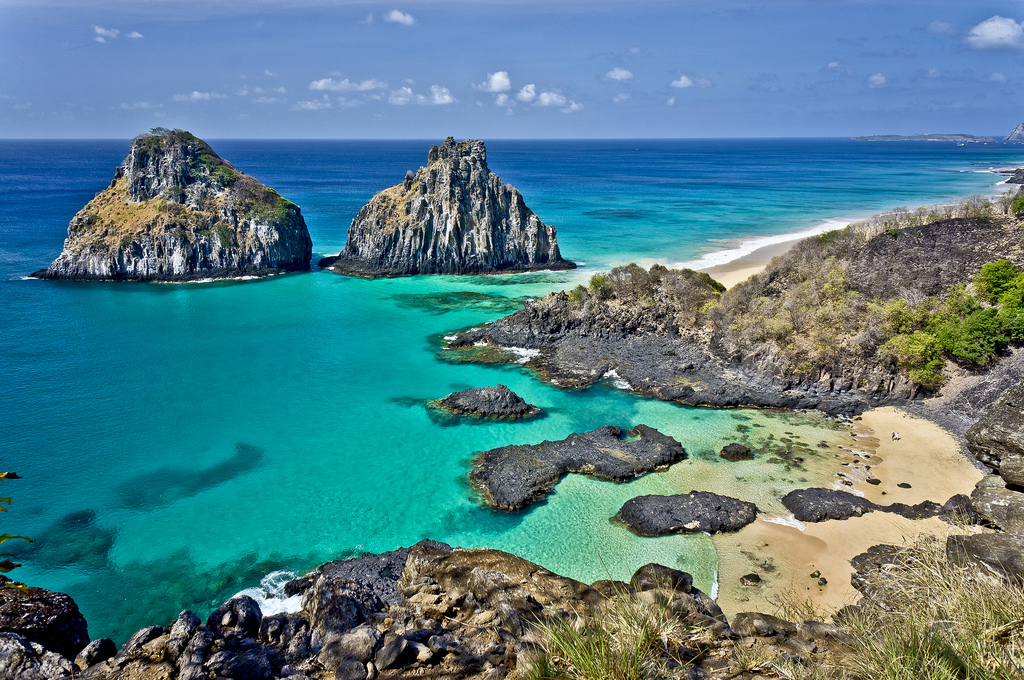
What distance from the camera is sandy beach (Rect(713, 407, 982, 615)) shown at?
17969 millimetres

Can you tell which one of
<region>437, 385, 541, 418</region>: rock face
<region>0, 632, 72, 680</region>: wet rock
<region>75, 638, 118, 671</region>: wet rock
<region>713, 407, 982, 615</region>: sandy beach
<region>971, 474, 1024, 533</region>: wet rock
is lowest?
<region>713, 407, 982, 615</region>: sandy beach

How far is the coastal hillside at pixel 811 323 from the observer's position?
99.1 ft

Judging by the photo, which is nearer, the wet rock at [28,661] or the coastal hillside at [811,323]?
the wet rock at [28,661]

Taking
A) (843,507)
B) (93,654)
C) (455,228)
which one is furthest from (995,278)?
(455,228)

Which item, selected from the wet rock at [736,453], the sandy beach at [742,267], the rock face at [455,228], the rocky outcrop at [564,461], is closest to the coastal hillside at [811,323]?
the wet rock at [736,453]

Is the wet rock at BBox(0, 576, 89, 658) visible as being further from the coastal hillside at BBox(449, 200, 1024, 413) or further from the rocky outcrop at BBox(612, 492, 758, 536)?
the coastal hillside at BBox(449, 200, 1024, 413)

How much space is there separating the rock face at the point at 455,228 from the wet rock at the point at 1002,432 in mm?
48517

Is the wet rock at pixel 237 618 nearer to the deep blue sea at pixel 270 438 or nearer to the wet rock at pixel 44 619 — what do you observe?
the wet rock at pixel 44 619

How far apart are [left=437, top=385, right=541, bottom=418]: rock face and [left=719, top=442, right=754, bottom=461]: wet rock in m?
9.55

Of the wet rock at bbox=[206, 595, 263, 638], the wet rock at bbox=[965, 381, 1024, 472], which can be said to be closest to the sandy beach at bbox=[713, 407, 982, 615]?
the wet rock at bbox=[965, 381, 1024, 472]

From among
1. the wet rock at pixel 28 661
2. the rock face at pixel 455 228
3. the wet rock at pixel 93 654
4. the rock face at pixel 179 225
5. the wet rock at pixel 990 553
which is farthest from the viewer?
the rock face at pixel 455 228

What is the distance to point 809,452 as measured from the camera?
26.2 metres

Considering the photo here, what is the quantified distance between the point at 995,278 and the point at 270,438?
38.7m

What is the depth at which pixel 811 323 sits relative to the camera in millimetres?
33031
